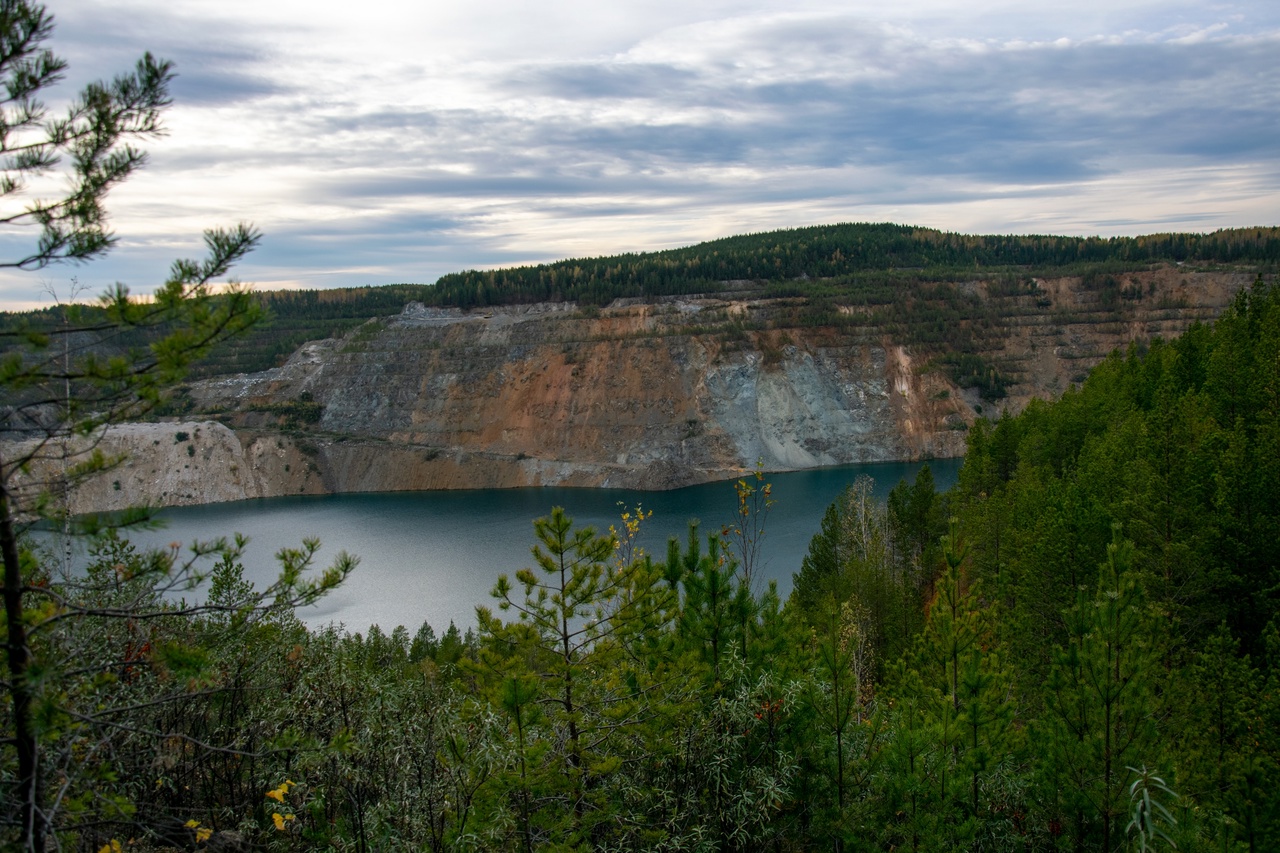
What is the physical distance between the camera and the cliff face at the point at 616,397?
8238 cm

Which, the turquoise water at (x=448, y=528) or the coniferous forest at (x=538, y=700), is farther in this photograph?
the turquoise water at (x=448, y=528)

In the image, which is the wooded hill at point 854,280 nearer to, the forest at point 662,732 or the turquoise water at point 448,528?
the turquoise water at point 448,528

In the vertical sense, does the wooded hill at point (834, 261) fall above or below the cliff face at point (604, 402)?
above

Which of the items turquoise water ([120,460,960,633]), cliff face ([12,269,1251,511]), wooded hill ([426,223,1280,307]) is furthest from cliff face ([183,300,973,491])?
wooded hill ([426,223,1280,307])

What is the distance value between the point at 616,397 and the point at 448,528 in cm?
2871

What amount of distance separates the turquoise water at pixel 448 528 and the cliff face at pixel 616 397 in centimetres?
370

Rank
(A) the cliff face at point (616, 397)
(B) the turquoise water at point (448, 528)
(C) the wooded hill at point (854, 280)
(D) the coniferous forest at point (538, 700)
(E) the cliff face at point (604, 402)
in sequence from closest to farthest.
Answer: (D) the coniferous forest at point (538, 700) < (B) the turquoise water at point (448, 528) < (A) the cliff face at point (616, 397) < (E) the cliff face at point (604, 402) < (C) the wooded hill at point (854, 280)

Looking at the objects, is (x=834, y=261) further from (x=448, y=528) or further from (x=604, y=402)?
(x=448, y=528)

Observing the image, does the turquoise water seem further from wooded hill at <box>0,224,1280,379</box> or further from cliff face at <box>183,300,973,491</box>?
wooded hill at <box>0,224,1280,379</box>

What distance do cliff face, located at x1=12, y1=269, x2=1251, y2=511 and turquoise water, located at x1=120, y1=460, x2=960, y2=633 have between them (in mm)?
3696

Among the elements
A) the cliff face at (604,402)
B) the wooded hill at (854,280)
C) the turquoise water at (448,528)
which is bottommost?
the turquoise water at (448,528)

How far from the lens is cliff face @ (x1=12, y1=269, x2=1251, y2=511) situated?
82375 mm

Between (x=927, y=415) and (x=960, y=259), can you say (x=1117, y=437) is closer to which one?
(x=927, y=415)

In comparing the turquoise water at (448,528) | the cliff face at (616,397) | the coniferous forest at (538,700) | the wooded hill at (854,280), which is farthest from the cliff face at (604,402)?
the coniferous forest at (538,700)
